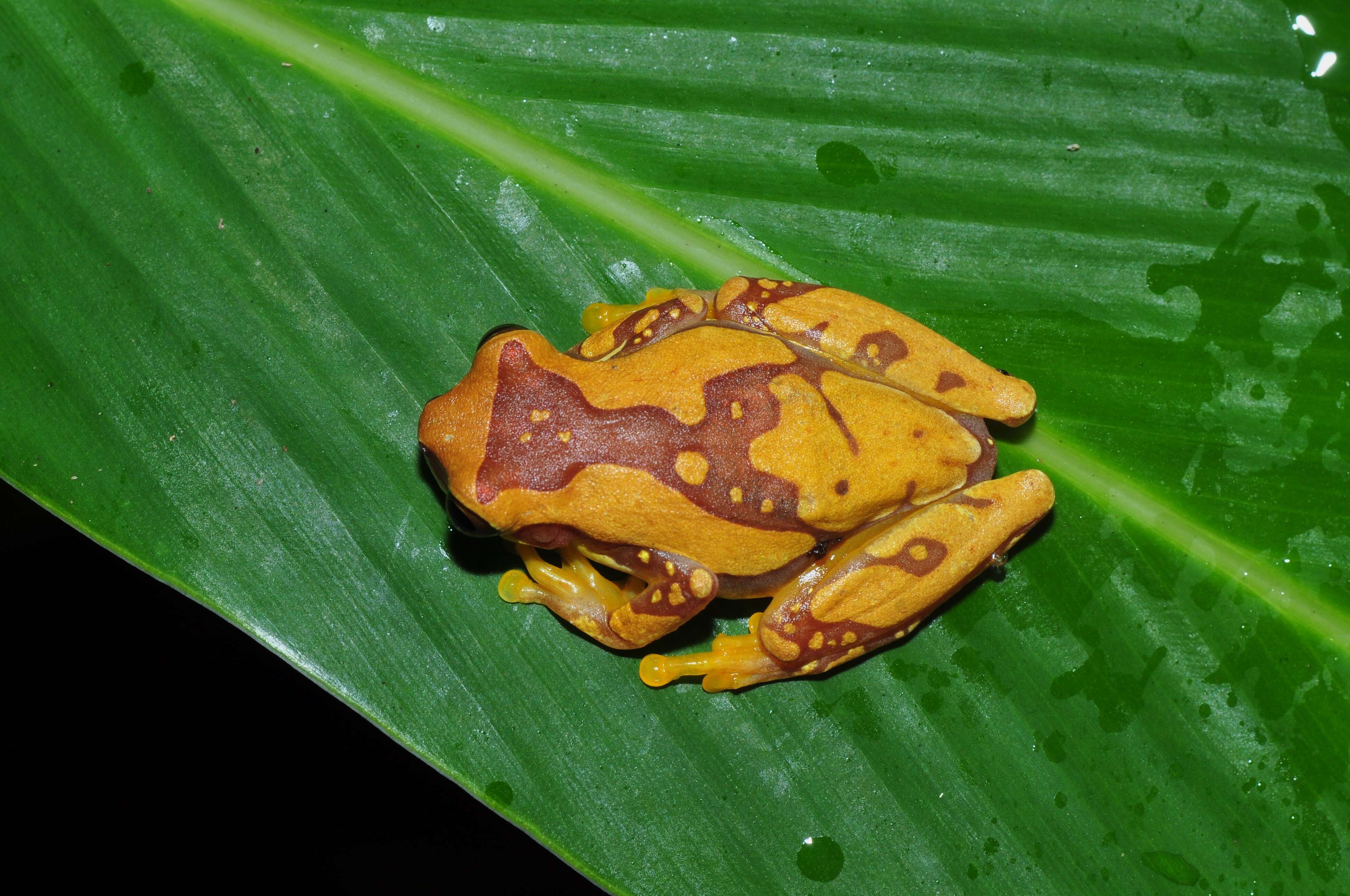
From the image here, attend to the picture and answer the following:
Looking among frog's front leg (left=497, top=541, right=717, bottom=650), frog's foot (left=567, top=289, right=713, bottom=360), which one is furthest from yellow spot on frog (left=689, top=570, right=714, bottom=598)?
frog's foot (left=567, top=289, right=713, bottom=360)

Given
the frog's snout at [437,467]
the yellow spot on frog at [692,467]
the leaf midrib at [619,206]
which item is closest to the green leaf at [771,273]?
the leaf midrib at [619,206]

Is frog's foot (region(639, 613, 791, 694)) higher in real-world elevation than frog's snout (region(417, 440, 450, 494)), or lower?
lower

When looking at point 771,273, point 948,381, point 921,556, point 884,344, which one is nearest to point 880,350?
point 884,344

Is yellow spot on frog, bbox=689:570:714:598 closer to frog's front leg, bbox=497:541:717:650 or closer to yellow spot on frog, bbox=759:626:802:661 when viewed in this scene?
frog's front leg, bbox=497:541:717:650

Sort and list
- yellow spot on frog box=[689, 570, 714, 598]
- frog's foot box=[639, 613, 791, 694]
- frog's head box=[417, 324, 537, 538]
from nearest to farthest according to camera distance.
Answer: frog's head box=[417, 324, 537, 538]
yellow spot on frog box=[689, 570, 714, 598]
frog's foot box=[639, 613, 791, 694]

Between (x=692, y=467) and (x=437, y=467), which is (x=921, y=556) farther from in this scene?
(x=437, y=467)

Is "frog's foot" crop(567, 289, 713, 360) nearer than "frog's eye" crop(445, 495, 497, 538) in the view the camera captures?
No
